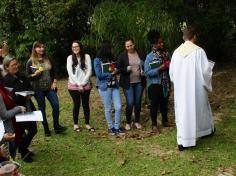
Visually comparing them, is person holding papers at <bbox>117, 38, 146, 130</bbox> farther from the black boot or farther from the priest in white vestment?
the black boot

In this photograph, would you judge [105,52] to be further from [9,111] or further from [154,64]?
[9,111]

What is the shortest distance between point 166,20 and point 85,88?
105 inches

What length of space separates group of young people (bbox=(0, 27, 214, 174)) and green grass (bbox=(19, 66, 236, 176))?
0.24 m

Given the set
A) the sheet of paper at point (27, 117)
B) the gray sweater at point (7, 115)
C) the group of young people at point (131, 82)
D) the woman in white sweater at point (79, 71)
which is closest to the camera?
the gray sweater at point (7, 115)

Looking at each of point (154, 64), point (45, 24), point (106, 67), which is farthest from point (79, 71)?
point (45, 24)

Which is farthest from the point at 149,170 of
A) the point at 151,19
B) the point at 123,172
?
the point at 151,19

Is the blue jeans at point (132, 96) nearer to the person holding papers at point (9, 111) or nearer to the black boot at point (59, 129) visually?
the black boot at point (59, 129)

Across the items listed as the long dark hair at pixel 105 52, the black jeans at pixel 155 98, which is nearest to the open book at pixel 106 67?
the long dark hair at pixel 105 52

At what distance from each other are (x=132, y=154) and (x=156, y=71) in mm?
1723

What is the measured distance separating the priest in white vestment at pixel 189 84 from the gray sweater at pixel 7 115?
9.63 feet

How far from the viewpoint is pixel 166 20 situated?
1081 cm

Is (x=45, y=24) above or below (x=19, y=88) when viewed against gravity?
above

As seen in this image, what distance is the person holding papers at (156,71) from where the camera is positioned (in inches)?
358

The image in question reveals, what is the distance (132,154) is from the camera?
8328mm
